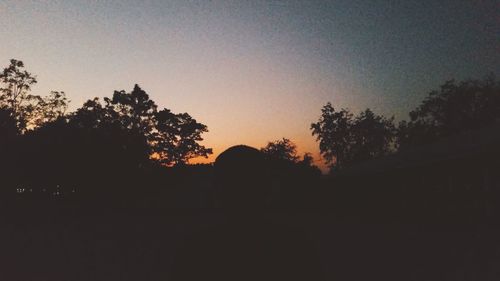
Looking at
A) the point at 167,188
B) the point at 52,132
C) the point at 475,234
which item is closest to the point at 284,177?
the point at 167,188

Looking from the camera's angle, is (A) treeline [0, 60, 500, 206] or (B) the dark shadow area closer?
(B) the dark shadow area

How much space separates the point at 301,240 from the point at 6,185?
155 feet

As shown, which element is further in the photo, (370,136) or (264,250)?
(370,136)

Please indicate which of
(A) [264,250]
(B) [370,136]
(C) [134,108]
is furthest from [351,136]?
(A) [264,250]

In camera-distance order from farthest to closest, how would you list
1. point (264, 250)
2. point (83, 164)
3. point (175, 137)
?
point (175, 137)
point (83, 164)
point (264, 250)

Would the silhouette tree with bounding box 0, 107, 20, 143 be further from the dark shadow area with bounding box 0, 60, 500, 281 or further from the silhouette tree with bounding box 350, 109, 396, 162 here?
the silhouette tree with bounding box 350, 109, 396, 162

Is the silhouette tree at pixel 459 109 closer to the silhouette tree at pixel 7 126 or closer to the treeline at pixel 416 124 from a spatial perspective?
the treeline at pixel 416 124

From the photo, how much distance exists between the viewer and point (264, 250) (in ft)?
6.40

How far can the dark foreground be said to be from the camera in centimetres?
196

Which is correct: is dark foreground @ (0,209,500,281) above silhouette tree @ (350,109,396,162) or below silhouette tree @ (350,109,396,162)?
below

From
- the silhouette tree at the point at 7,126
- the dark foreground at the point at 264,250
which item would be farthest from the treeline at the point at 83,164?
the dark foreground at the point at 264,250

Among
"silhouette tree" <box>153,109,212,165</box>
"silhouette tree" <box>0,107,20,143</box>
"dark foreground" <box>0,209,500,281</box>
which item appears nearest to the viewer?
"dark foreground" <box>0,209,500,281</box>

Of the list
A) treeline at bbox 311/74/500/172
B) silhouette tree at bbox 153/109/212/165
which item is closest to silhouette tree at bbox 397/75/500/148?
treeline at bbox 311/74/500/172

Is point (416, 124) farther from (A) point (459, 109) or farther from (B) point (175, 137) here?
(B) point (175, 137)
